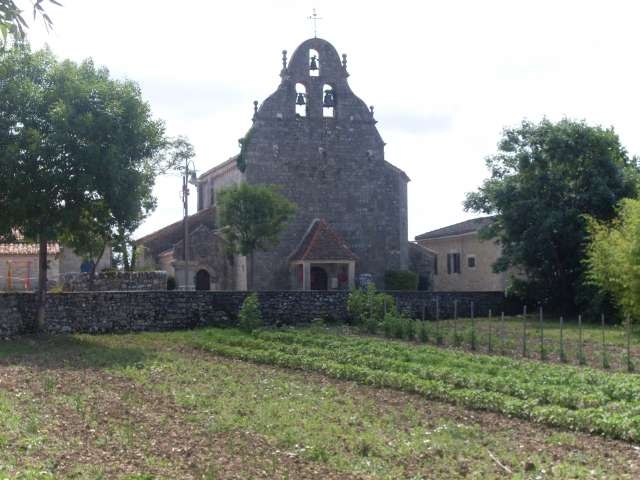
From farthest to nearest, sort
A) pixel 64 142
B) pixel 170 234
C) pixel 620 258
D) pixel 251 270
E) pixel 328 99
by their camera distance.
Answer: pixel 170 234 < pixel 328 99 < pixel 251 270 < pixel 620 258 < pixel 64 142

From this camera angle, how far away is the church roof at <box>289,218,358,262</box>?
42375mm

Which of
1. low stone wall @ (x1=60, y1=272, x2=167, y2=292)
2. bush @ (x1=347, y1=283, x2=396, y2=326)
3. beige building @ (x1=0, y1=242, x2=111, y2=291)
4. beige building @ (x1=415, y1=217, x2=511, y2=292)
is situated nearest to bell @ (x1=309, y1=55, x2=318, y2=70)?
beige building @ (x1=415, y1=217, x2=511, y2=292)

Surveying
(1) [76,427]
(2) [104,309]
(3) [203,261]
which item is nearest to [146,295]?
(2) [104,309]

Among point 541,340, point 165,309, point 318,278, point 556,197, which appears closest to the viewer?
point 541,340

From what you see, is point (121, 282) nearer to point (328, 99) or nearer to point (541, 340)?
point (328, 99)

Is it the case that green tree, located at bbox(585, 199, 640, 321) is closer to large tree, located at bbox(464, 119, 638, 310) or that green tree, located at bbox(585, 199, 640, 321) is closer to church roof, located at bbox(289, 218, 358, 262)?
large tree, located at bbox(464, 119, 638, 310)

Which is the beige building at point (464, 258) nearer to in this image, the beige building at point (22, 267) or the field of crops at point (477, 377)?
the beige building at point (22, 267)

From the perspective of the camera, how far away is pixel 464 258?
51312mm

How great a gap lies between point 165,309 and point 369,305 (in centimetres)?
726

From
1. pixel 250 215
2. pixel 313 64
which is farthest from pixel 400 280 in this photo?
pixel 313 64

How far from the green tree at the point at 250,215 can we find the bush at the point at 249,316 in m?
10.8

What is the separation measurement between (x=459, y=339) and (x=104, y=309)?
12.1 metres

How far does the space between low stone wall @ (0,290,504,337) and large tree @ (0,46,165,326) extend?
2.74 metres

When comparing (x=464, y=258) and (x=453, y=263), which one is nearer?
(x=464, y=258)
